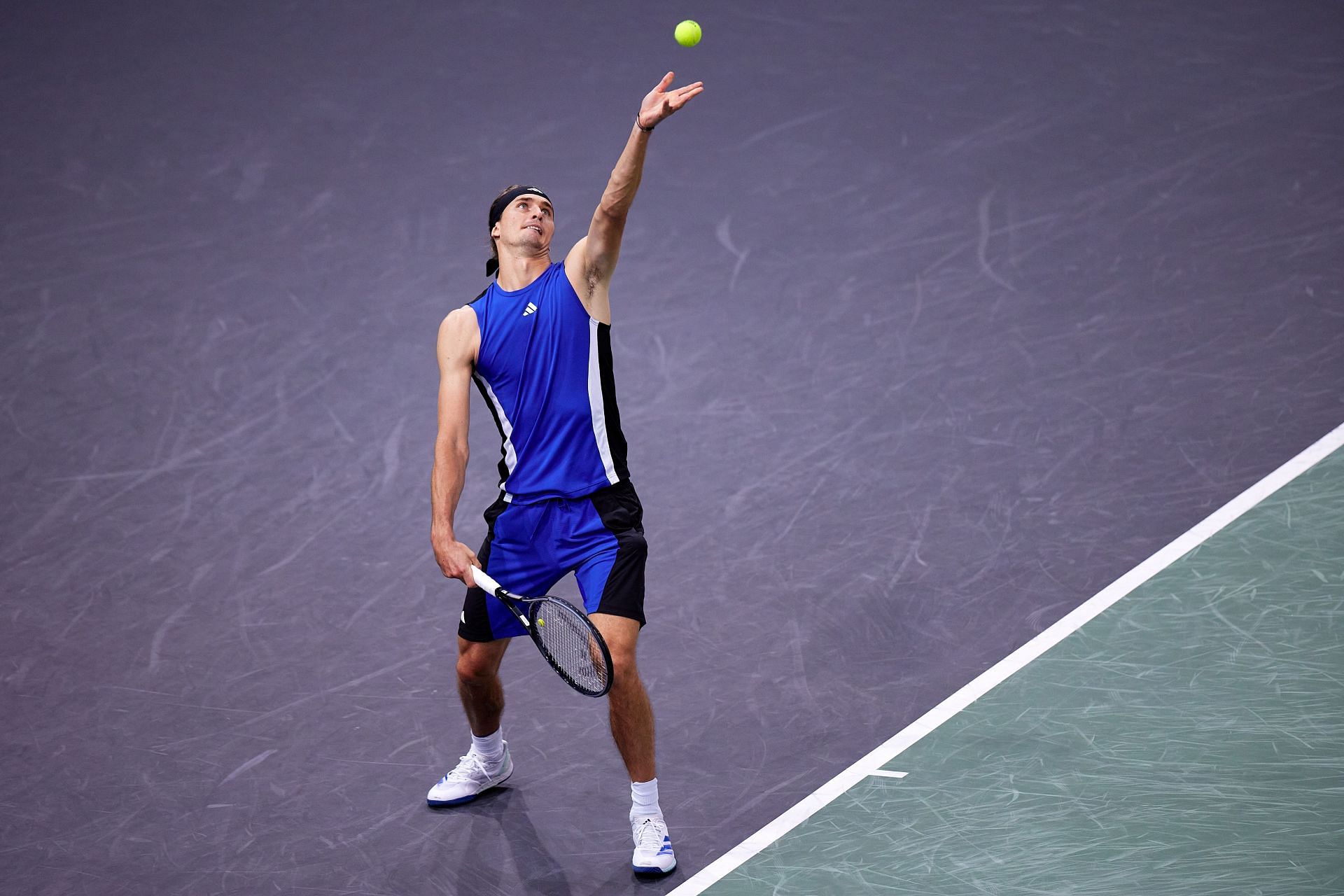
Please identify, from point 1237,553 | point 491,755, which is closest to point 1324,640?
point 1237,553

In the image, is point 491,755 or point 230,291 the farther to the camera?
point 230,291

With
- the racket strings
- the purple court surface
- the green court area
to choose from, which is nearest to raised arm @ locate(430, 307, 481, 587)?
the racket strings

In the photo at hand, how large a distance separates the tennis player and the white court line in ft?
0.89

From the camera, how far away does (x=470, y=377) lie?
5.09 m

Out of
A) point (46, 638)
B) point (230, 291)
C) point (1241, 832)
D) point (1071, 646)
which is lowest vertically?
point (1241, 832)

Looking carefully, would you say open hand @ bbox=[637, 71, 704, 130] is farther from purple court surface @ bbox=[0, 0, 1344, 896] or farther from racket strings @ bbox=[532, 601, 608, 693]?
purple court surface @ bbox=[0, 0, 1344, 896]

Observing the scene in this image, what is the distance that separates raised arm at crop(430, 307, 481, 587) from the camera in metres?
4.86

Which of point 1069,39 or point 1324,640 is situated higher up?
point 1069,39

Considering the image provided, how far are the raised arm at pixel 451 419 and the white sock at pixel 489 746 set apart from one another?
0.68 m

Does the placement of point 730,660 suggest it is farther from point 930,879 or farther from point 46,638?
point 46,638

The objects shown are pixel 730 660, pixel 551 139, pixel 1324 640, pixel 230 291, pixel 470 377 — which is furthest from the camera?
pixel 551 139

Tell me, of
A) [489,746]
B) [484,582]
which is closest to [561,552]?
[484,582]

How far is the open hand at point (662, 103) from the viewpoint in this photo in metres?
4.57

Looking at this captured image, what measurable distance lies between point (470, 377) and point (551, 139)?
17.7 ft
